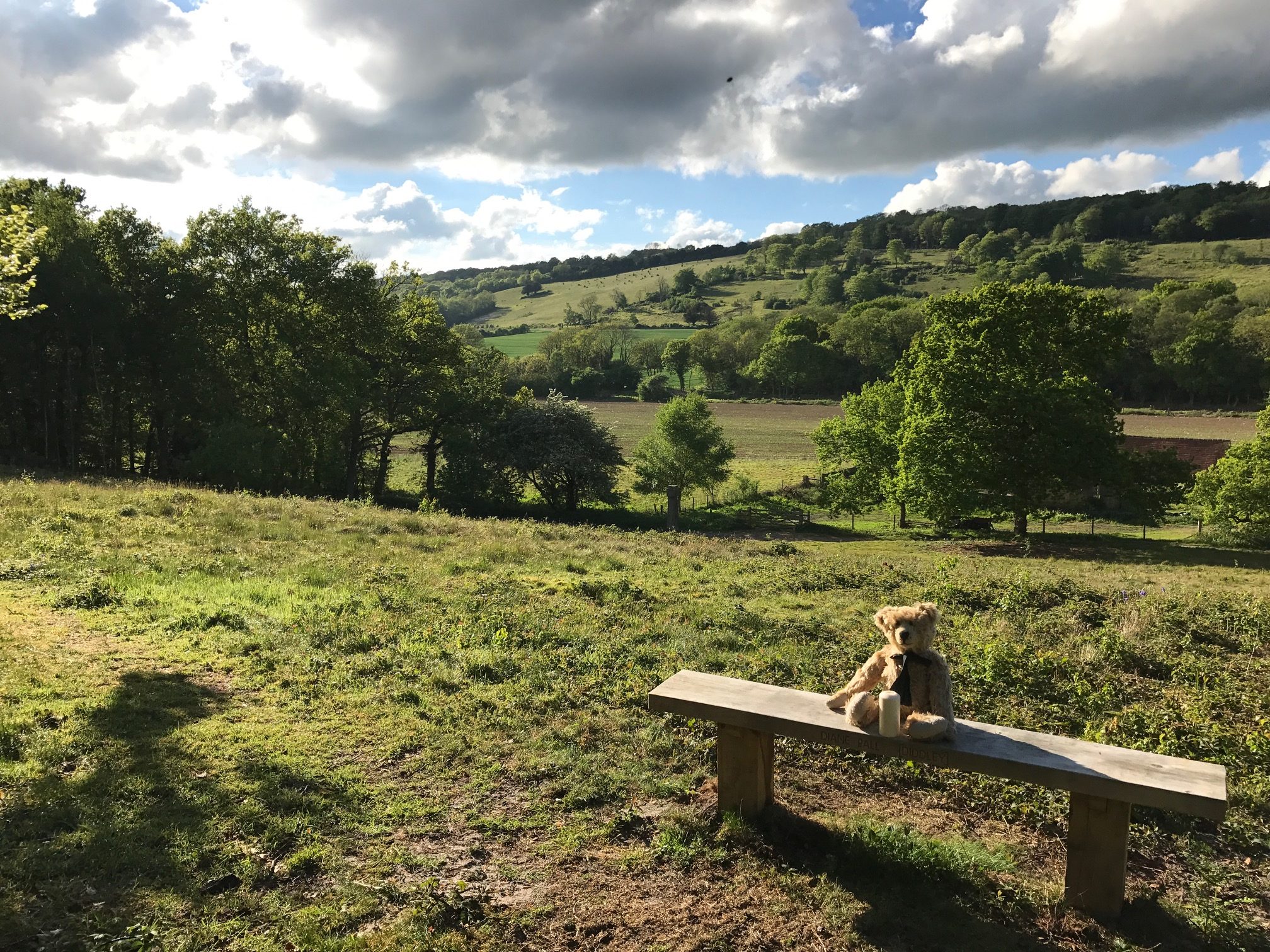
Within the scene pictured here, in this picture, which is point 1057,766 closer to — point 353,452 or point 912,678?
point 912,678

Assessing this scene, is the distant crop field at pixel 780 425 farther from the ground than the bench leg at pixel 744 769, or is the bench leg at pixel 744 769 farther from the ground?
the distant crop field at pixel 780 425

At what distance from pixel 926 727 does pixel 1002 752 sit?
0.48 m

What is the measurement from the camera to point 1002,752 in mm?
4730

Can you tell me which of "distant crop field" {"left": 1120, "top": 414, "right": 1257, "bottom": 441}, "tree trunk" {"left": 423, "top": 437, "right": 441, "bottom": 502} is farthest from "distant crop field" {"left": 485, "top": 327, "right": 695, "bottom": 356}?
"tree trunk" {"left": 423, "top": 437, "right": 441, "bottom": 502}

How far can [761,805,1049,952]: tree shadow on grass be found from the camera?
174 inches

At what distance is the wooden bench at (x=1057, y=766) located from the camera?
438 centimetres

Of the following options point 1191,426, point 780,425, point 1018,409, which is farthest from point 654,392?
point 1018,409

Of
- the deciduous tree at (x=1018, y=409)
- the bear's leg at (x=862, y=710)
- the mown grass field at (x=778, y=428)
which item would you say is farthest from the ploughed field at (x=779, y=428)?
the bear's leg at (x=862, y=710)

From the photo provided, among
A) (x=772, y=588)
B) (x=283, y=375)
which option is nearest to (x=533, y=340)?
(x=283, y=375)

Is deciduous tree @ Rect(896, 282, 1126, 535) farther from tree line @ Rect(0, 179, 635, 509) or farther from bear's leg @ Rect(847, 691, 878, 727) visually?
bear's leg @ Rect(847, 691, 878, 727)

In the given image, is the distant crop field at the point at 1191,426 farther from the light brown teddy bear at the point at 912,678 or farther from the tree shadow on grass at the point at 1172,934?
the light brown teddy bear at the point at 912,678

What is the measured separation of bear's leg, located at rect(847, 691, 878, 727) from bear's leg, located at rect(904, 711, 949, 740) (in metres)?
0.24

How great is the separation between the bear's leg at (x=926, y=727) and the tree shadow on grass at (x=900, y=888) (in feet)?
3.06

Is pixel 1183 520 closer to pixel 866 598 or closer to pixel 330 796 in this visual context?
pixel 866 598
